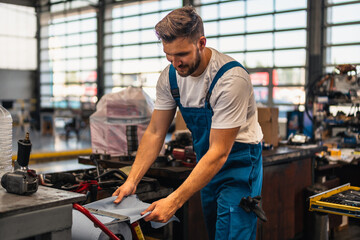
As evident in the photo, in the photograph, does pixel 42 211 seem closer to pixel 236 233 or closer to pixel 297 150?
pixel 236 233

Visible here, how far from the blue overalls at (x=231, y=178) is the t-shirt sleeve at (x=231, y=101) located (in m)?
0.13

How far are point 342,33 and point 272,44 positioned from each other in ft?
6.24

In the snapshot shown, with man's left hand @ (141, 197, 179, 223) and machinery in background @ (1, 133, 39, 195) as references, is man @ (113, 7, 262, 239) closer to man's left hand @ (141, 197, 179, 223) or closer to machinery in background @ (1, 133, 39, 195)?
man's left hand @ (141, 197, 179, 223)

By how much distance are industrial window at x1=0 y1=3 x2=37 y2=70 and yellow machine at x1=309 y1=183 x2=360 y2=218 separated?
20.2 m

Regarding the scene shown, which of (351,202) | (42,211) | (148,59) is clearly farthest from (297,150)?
(148,59)

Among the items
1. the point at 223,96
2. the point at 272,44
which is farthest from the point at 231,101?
the point at 272,44

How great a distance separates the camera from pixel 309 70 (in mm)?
11594

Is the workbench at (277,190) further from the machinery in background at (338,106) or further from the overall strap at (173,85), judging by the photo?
the machinery in background at (338,106)

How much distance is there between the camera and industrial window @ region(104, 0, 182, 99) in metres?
15.3

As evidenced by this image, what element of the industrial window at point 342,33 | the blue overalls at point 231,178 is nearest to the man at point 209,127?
the blue overalls at point 231,178

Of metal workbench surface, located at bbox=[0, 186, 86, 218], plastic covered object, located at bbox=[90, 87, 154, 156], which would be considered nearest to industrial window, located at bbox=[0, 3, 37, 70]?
plastic covered object, located at bbox=[90, 87, 154, 156]

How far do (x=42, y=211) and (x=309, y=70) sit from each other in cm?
1107

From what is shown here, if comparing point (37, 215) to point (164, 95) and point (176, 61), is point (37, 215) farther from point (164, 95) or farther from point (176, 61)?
point (164, 95)

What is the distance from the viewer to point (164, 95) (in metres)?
2.12
